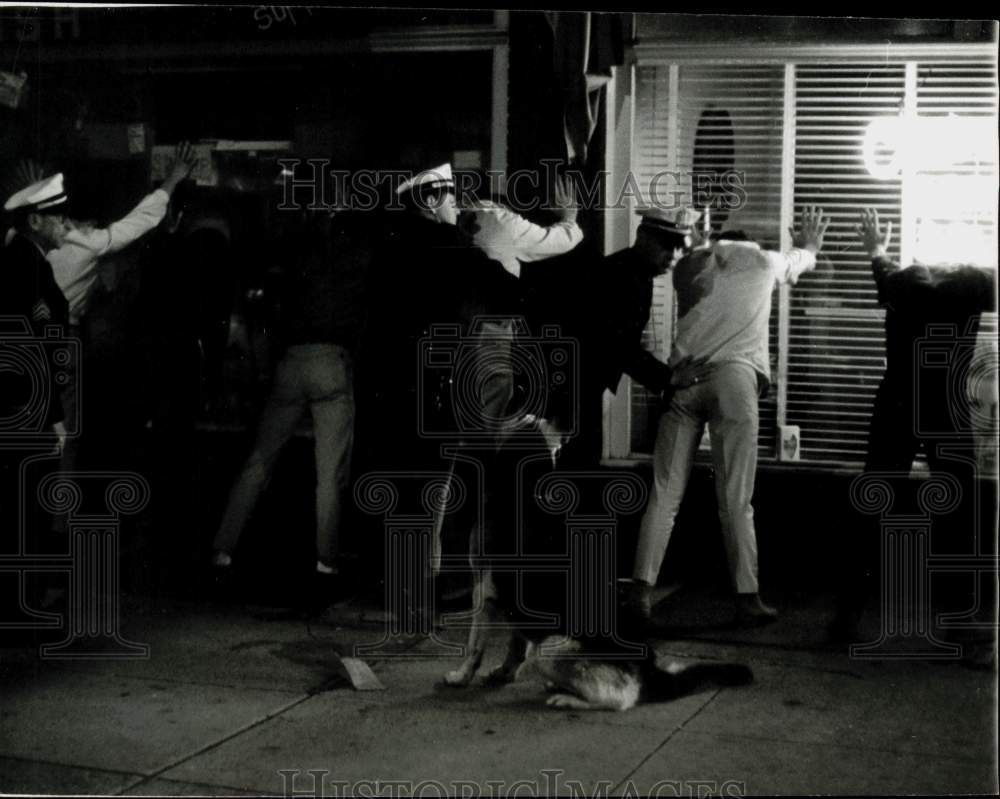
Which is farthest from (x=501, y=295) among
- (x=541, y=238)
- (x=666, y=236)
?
(x=666, y=236)

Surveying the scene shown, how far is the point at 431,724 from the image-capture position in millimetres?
5758

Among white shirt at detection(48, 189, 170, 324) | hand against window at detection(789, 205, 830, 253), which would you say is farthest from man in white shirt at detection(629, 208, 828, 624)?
white shirt at detection(48, 189, 170, 324)

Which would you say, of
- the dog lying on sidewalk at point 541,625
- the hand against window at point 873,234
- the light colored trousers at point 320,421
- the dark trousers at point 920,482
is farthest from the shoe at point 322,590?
the hand against window at point 873,234

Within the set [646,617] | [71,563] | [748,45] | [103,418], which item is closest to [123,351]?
[103,418]

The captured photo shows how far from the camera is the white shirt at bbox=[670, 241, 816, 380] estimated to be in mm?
5684

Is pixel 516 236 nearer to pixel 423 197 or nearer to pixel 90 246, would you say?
pixel 423 197

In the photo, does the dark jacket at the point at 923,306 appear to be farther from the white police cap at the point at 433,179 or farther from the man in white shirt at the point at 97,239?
the man in white shirt at the point at 97,239

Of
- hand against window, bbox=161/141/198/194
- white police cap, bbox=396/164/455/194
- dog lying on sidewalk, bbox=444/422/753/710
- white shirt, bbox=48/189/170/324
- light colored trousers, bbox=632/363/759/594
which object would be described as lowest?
dog lying on sidewalk, bbox=444/422/753/710

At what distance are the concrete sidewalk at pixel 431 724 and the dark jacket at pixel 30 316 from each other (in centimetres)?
88

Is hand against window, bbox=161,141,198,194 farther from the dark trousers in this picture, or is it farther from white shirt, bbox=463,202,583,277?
the dark trousers

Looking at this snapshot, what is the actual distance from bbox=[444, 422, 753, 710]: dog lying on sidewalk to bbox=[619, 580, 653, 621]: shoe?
0.11 feet

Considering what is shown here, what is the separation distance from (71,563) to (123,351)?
857 mm

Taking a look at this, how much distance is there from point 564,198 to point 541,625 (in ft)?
5.25

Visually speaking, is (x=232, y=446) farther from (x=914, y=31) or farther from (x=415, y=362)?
(x=914, y=31)
